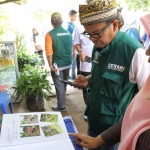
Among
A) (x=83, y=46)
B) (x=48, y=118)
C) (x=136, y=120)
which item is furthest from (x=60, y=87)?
(x=136, y=120)

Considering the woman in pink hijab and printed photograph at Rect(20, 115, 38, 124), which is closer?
the woman in pink hijab

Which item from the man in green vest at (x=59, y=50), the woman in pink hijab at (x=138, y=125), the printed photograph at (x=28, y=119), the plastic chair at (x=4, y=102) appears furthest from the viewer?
the man in green vest at (x=59, y=50)

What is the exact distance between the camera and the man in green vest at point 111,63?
3.44 ft

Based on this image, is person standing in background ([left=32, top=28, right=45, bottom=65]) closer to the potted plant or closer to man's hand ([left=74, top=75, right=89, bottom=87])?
the potted plant

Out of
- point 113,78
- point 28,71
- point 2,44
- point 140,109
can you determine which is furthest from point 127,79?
point 2,44

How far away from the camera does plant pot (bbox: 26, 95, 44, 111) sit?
10.5ft

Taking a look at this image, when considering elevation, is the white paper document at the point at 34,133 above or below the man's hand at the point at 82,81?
below

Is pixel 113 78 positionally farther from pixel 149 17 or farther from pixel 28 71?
pixel 28 71

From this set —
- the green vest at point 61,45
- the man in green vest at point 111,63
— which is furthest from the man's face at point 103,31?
the green vest at point 61,45

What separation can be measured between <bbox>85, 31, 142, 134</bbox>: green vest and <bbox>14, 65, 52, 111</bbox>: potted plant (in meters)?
2.07

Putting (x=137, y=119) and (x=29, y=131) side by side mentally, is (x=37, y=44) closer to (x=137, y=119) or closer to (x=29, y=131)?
(x=29, y=131)

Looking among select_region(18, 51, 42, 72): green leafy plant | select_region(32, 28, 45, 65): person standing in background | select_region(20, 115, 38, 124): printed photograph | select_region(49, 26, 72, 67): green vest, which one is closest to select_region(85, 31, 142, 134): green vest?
select_region(20, 115, 38, 124): printed photograph

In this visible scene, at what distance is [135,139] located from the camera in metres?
0.60

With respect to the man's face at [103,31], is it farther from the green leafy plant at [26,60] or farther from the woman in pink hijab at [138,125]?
the green leafy plant at [26,60]
